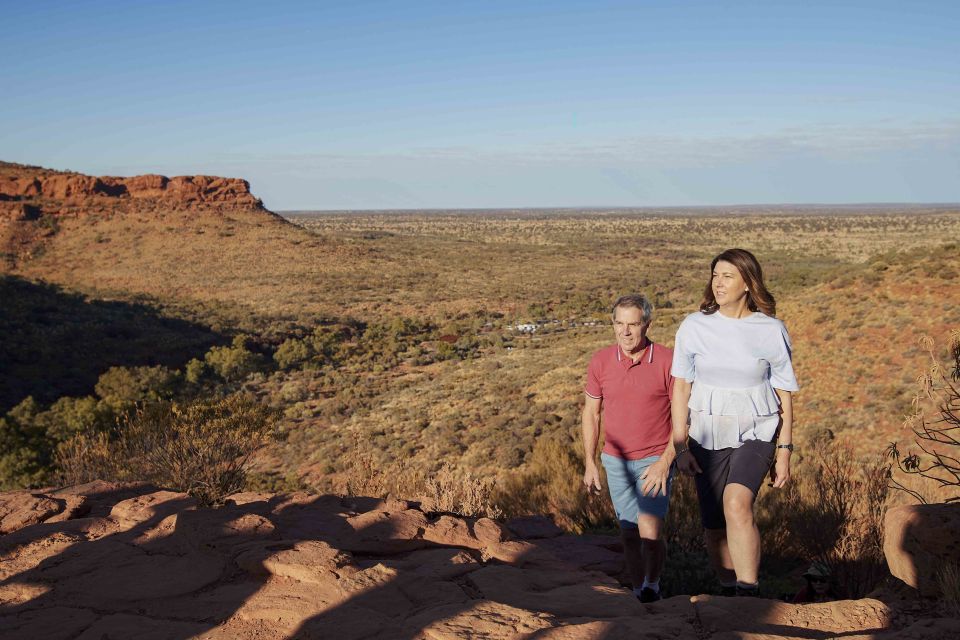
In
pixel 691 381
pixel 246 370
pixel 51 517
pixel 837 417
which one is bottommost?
pixel 246 370

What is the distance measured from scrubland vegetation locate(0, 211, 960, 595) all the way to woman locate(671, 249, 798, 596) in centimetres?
138

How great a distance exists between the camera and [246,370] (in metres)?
21.8

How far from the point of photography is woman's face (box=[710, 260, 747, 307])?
3239mm

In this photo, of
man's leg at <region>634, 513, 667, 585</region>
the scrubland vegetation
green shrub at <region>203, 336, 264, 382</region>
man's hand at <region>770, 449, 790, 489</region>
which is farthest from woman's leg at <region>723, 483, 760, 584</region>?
green shrub at <region>203, 336, 264, 382</region>

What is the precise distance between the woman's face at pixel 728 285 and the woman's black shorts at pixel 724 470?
0.67m

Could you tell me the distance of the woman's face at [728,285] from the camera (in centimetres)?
324

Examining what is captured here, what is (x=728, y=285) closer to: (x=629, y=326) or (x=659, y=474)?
(x=629, y=326)

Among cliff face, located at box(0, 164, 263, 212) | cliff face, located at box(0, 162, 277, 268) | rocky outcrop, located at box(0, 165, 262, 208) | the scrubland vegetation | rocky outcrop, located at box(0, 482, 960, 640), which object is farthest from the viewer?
rocky outcrop, located at box(0, 165, 262, 208)

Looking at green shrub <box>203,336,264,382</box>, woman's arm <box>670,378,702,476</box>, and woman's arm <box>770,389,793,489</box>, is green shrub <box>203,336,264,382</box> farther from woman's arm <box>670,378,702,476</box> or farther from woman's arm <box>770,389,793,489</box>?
woman's arm <box>770,389,793,489</box>

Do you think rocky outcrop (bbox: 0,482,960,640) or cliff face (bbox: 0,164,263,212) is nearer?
rocky outcrop (bbox: 0,482,960,640)

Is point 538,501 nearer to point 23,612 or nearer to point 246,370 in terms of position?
point 23,612

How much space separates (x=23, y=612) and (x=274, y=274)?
4106 cm

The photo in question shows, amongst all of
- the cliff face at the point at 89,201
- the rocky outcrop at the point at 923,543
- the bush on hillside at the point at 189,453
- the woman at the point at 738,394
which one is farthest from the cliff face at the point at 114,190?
the rocky outcrop at the point at 923,543

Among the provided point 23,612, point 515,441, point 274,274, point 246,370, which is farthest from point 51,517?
point 274,274
